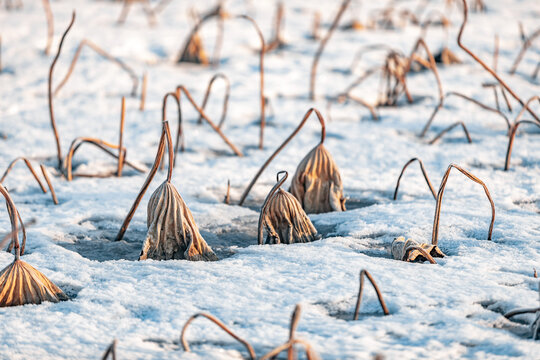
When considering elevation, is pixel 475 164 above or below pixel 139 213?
above

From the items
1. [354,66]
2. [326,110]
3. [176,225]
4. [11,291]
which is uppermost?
[354,66]

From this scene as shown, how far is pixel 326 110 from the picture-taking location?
143 inches

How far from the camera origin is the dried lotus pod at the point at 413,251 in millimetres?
1833

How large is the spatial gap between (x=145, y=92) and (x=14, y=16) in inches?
83.4

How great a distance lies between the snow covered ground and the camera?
1.50 meters

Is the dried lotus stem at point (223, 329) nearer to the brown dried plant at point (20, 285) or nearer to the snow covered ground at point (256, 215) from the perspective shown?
the snow covered ground at point (256, 215)

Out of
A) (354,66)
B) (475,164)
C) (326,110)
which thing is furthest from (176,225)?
(354,66)

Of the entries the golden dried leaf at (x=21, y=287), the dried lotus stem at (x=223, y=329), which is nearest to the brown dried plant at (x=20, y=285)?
the golden dried leaf at (x=21, y=287)

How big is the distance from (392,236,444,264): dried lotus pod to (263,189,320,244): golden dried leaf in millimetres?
314

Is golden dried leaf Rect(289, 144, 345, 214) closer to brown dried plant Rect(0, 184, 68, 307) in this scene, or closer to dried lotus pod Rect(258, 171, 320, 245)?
dried lotus pod Rect(258, 171, 320, 245)

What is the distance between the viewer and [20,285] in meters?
1.63

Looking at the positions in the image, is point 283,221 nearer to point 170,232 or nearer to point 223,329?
point 170,232

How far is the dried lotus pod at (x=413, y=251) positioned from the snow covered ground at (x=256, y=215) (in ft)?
0.14

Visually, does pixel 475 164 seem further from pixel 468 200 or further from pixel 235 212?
pixel 235 212
